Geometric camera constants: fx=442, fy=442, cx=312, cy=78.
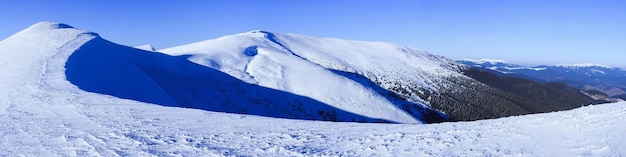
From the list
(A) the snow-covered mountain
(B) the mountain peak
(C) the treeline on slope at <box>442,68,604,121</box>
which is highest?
(B) the mountain peak

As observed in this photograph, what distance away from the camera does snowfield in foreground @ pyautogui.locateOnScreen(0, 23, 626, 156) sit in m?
12.1

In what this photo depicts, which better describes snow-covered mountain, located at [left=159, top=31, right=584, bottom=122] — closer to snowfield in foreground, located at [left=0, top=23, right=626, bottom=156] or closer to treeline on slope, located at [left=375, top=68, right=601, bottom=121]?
treeline on slope, located at [left=375, top=68, right=601, bottom=121]

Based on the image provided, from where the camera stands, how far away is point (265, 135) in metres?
14.5

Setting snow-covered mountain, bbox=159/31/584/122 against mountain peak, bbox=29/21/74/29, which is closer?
mountain peak, bbox=29/21/74/29

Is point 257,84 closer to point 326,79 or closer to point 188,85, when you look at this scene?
point 326,79

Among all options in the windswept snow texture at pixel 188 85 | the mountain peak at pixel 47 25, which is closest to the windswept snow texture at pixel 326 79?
the windswept snow texture at pixel 188 85

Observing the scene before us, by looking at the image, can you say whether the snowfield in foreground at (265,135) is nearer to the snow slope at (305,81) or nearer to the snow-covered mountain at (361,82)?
the snow slope at (305,81)

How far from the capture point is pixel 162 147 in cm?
1273

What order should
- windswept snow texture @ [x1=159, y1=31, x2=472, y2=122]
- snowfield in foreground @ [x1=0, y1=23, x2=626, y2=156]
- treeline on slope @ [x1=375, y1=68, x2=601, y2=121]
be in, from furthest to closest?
treeline on slope @ [x1=375, y1=68, x2=601, y2=121] < windswept snow texture @ [x1=159, y1=31, x2=472, y2=122] < snowfield in foreground @ [x1=0, y1=23, x2=626, y2=156]

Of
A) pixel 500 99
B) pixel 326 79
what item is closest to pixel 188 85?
pixel 326 79

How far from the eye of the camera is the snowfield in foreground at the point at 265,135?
12.1 meters

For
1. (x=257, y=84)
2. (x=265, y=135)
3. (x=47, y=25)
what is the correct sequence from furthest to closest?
(x=257, y=84)
(x=47, y=25)
(x=265, y=135)

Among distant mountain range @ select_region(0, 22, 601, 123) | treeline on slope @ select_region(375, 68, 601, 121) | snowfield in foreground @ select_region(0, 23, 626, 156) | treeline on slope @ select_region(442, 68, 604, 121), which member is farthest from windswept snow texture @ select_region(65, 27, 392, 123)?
treeline on slope @ select_region(442, 68, 604, 121)

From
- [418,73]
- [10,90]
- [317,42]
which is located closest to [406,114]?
[10,90]
